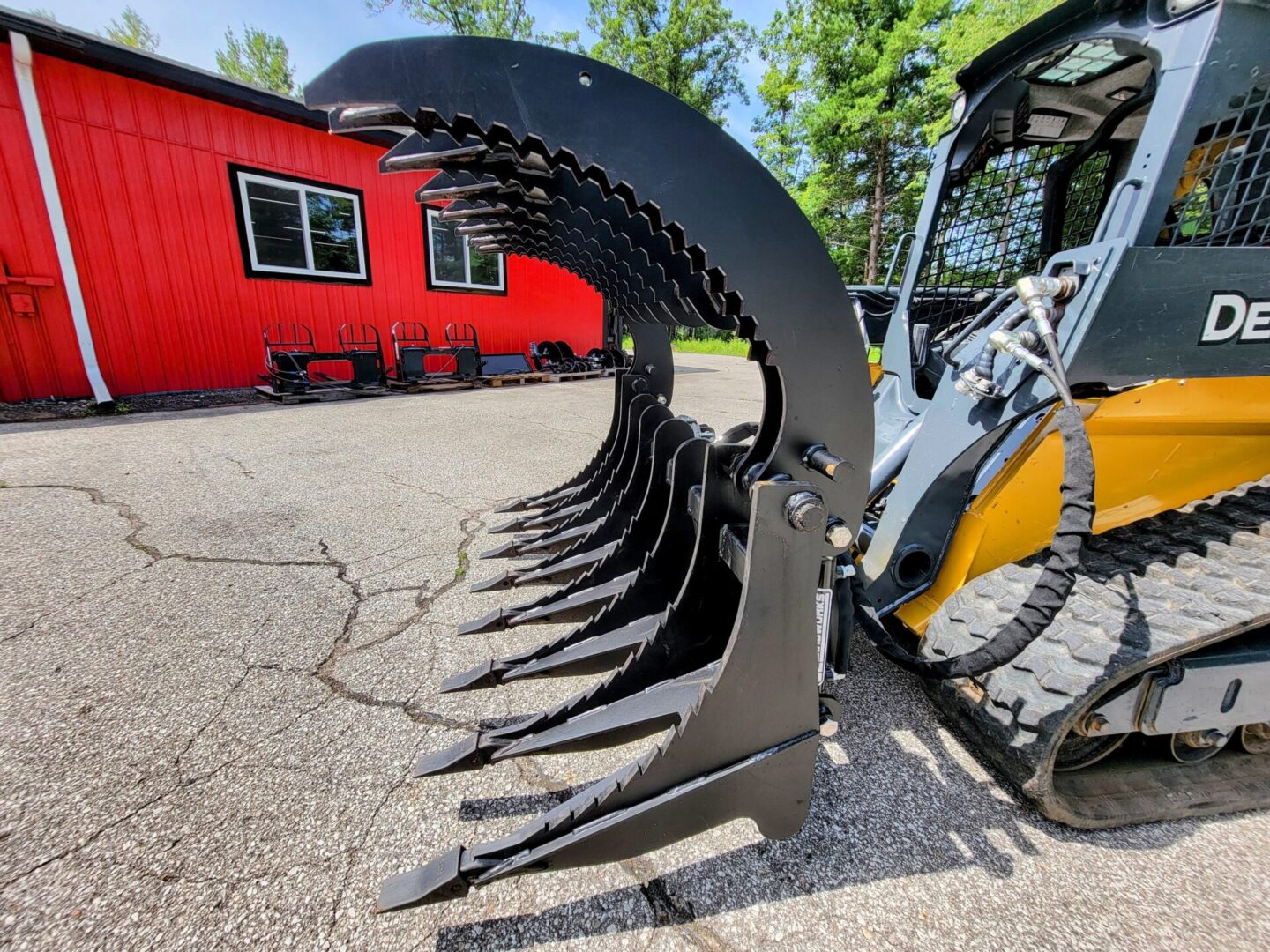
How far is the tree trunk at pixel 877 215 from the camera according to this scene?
2095 centimetres

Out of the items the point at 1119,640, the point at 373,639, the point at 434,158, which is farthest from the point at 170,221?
the point at 1119,640

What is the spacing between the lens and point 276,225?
25.2 feet

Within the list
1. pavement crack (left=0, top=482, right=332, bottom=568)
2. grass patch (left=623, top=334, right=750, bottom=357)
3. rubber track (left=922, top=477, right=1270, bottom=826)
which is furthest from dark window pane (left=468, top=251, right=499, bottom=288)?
grass patch (left=623, top=334, right=750, bottom=357)

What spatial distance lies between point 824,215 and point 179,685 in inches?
1025

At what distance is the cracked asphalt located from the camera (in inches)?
44.6

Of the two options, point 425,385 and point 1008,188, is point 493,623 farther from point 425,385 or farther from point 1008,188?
point 425,385

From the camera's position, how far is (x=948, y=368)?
1.61 m

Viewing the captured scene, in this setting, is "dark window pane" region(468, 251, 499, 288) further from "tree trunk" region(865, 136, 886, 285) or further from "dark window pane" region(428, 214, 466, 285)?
"tree trunk" region(865, 136, 886, 285)

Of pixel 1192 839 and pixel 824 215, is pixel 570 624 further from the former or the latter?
pixel 824 215

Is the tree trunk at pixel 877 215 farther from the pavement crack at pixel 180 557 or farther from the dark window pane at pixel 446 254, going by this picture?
the pavement crack at pixel 180 557

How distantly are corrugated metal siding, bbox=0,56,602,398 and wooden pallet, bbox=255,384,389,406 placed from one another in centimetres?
89

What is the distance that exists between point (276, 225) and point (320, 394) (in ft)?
8.69

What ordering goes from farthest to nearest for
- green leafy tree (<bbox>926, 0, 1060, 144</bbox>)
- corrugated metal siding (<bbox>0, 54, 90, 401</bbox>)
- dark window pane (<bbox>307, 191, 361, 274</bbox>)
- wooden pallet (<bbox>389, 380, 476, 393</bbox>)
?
green leafy tree (<bbox>926, 0, 1060, 144</bbox>) → wooden pallet (<bbox>389, 380, 476, 393</bbox>) → dark window pane (<bbox>307, 191, 361, 274</bbox>) → corrugated metal siding (<bbox>0, 54, 90, 401</bbox>)

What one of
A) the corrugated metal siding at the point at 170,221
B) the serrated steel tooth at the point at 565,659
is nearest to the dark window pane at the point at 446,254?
the corrugated metal siding at the point at 170,221
